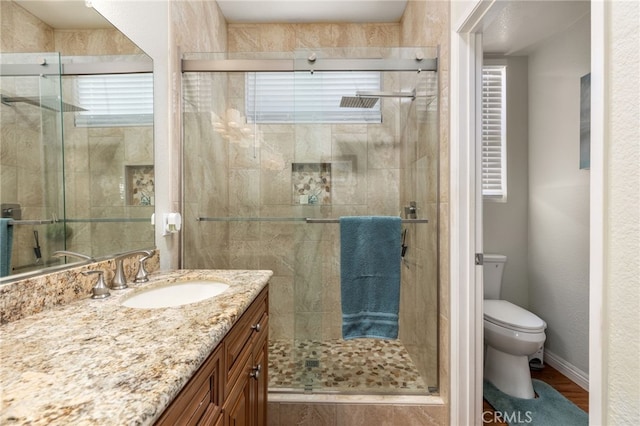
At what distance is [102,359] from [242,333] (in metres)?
0.46

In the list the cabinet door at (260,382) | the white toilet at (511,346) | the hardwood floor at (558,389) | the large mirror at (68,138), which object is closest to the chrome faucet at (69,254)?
the large mirror at (68,138)

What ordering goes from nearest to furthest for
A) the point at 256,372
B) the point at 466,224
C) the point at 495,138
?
the point at 256,372 < the point at 466,224 < the point at 495,138

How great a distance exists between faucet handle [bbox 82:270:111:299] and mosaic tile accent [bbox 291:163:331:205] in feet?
3.54

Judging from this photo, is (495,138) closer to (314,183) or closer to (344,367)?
(314,183)

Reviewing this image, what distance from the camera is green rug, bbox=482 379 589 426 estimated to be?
5.57 feet

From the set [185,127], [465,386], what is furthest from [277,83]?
[465,386]

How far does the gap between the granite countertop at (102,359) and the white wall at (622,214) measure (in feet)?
2.86

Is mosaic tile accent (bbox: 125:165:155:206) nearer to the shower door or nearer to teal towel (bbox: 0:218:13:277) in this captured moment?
the shower door

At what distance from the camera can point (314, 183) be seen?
1.83 m

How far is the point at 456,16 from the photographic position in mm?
1458

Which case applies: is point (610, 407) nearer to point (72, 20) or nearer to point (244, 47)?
point (72, 20)

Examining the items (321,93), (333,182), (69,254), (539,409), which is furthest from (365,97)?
(539,409)

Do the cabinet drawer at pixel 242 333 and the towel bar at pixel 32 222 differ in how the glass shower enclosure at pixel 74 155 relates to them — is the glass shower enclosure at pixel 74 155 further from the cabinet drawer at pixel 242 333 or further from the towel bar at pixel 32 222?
the cabinet drawer at pixel 242 333

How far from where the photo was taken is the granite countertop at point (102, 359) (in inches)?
16.6
